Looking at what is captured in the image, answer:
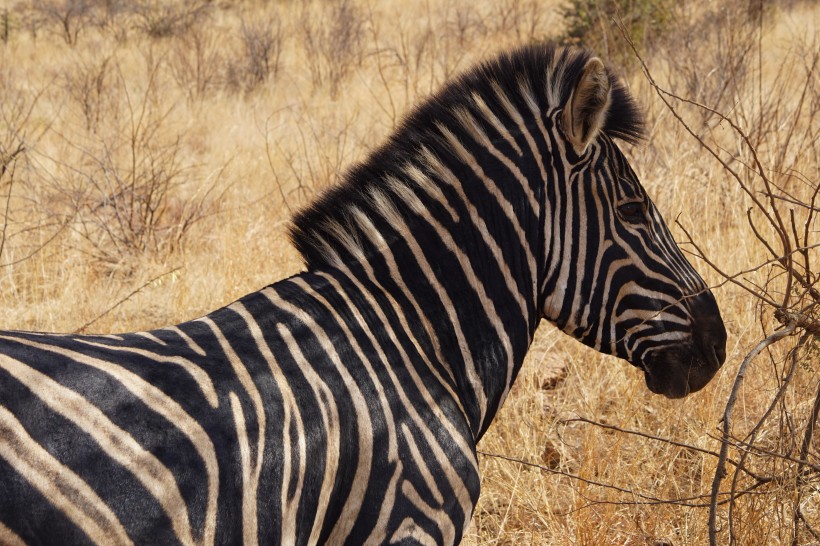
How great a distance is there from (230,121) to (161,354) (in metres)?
8.49

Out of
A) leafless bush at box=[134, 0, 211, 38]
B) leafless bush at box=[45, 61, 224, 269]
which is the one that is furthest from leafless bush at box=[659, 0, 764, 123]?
leafless bush at box=[134, 0, 211, 38]

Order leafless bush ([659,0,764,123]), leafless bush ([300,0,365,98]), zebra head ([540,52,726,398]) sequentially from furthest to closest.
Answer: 1. leafless bush ([300,0,365,98])
2. leafless bush ([659,0,764,123])
3. zebra head ([540,52,726,398])

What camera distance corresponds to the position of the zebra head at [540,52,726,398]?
2.67 metres

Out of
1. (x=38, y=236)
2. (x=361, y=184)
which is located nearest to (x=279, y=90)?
(x=38, y=236)

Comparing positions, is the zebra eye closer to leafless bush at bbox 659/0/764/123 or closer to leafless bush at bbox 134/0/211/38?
leafless bush at bbox 659/0/764/123

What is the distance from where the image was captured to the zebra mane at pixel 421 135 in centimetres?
258

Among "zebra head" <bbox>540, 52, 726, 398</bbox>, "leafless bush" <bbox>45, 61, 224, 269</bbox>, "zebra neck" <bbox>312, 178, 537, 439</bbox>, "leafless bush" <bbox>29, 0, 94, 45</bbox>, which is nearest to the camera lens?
"zebra neck" <bbox>312, 178, 537, 439</bbox>

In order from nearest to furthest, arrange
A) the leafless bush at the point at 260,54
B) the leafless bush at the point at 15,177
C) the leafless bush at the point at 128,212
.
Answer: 1. the leafless bush at the point at 15,177
2. the leafless bush at the point at 128,212
3. the leafless bush at the point at 260,54

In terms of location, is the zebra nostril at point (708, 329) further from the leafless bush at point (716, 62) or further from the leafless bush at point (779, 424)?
the leafless bush at point (716, 62)

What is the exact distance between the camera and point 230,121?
10.2 meters

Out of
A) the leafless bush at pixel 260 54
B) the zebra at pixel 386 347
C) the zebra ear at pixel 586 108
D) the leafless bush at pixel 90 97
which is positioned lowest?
the zebra at pixel 386 347

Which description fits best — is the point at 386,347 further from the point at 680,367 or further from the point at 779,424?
the point at 779,424

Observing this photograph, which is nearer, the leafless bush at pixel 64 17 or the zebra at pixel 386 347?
the zebra at pixel 386 347

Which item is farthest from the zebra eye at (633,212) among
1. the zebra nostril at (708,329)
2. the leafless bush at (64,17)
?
the leafless bush at (64,17)
